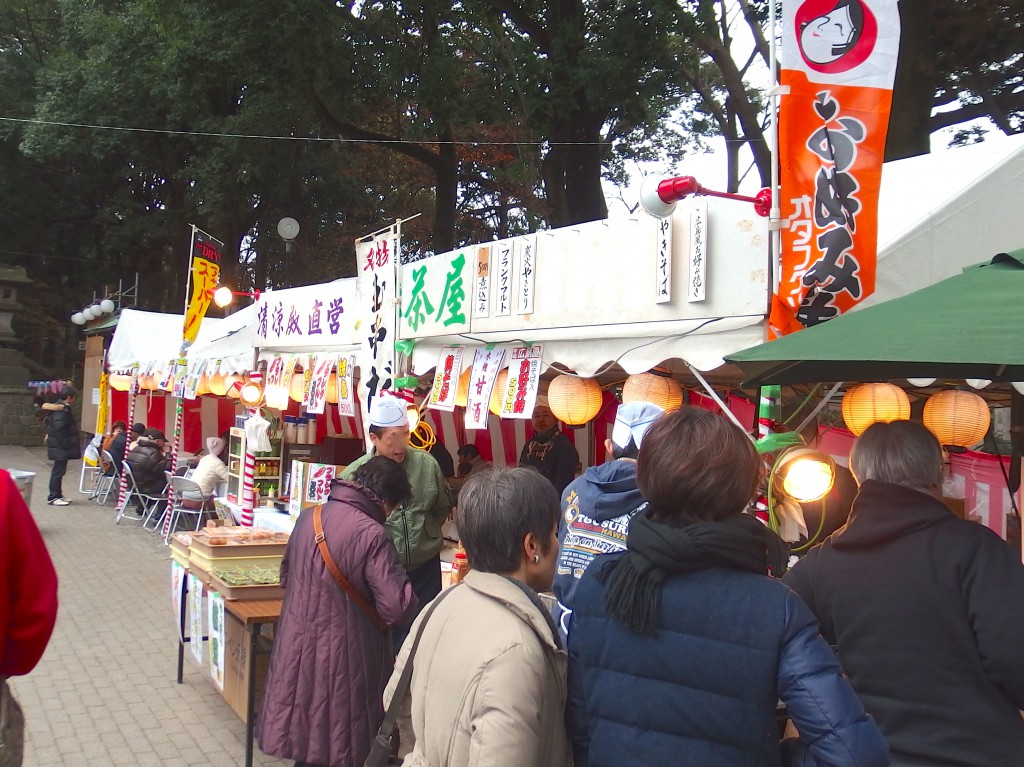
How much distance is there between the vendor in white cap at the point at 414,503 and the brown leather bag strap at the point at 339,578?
84 cm

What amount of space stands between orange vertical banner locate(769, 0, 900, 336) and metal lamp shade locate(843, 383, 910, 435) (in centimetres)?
72

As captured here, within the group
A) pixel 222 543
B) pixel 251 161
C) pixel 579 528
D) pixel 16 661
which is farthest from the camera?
pixel 251 161

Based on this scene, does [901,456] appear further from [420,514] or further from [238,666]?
[238,666]

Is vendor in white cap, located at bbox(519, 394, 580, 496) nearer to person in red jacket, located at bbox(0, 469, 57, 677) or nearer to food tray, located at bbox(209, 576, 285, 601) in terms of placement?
food tray, located at bbox(209, 576, 285, 601)

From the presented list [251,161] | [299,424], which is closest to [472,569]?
[299,424]

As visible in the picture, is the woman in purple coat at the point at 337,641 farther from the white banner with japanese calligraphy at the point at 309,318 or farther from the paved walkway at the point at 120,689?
the white banner with japanese calligraphy at the point at 309,318

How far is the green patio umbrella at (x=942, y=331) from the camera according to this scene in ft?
6.95

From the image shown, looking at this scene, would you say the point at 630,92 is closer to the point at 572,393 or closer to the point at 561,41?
the point at 561,41

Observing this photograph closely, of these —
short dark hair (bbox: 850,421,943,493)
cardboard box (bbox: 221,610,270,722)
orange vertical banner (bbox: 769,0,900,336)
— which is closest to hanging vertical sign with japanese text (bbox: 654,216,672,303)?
orange vertical banner (bbox: 769,0,900,336)

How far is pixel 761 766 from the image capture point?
4.97 feet

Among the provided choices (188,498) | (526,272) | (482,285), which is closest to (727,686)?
(526,272)

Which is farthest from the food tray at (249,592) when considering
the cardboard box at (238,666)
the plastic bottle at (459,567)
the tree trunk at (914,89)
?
the tree trunk at (914,89)

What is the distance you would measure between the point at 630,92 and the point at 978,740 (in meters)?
11.5

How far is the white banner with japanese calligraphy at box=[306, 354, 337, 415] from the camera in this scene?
771cm
